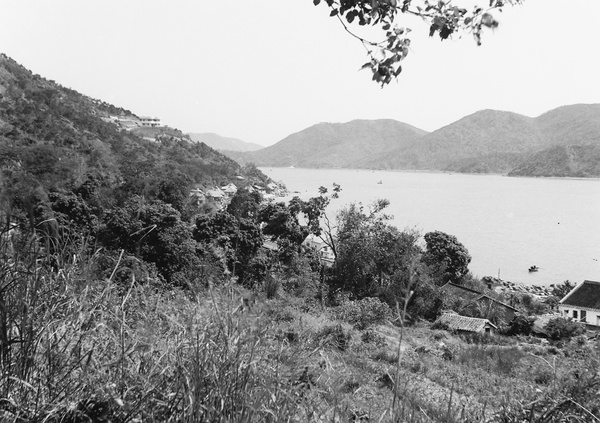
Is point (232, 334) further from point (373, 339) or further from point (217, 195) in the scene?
point (217, 195)

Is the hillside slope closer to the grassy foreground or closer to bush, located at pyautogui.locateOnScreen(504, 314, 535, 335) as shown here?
bush, located at pyautogui.locateOnScreen(504, 314, 535, 335)

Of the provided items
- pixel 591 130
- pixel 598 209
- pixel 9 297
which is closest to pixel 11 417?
pixel 9 297

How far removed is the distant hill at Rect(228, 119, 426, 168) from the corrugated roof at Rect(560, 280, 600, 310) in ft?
411

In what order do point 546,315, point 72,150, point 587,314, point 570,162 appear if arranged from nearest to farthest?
point 587,314, point 546,315, point 72,150, point 570,162

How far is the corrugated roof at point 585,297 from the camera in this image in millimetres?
18125

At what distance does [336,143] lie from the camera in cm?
16588

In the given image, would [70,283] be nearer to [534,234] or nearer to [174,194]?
[174,194]

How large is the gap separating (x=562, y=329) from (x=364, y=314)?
788 cm

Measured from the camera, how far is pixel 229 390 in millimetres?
1181

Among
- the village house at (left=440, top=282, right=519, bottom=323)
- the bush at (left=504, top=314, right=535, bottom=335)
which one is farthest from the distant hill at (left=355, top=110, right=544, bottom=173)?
the bush at (left=504, top=314, right=535, bottom=335)

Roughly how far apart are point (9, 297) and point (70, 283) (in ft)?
0.91

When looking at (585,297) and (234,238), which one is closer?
(234,238)

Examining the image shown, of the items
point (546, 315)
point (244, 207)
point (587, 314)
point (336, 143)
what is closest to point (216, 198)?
point (244, 207)

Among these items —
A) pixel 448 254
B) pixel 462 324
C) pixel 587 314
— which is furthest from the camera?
pixel 448 254
